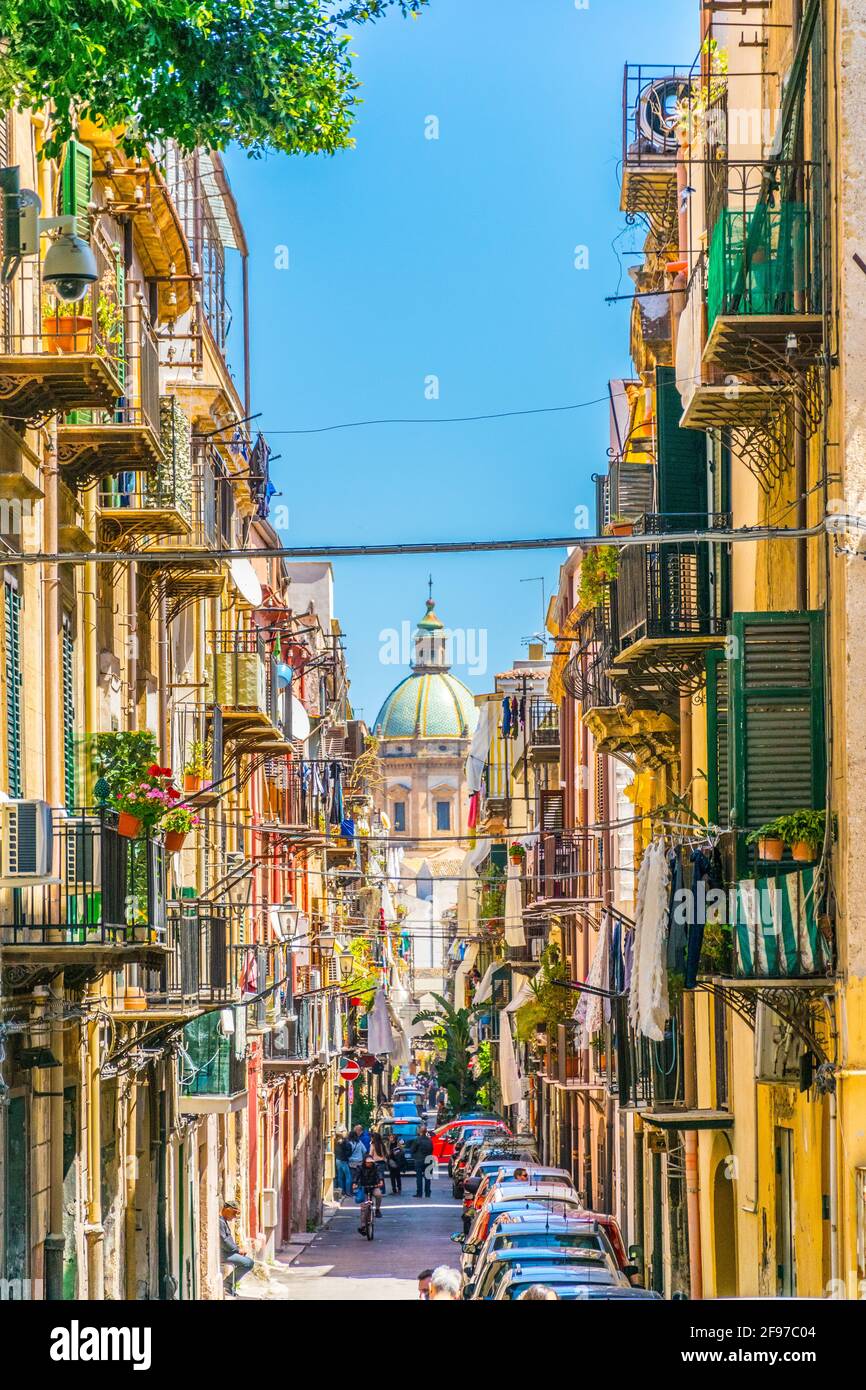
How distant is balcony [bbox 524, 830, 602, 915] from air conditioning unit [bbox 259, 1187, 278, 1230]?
277 inches

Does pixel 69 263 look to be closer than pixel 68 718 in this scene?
Yes

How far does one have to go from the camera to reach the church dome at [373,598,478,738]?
179m

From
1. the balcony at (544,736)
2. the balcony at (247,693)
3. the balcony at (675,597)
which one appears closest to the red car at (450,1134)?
the balcony at (544,736)

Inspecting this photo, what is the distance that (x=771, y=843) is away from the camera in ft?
49.3

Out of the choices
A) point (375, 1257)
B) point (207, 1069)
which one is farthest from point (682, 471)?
point (375, 1257)

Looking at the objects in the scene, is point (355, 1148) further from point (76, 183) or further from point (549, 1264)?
point (76, 183)

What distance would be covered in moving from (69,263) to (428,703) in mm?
166088

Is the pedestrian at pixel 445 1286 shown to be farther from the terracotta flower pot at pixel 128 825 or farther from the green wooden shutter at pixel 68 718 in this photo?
the green wooden shutter at pixel 68 718

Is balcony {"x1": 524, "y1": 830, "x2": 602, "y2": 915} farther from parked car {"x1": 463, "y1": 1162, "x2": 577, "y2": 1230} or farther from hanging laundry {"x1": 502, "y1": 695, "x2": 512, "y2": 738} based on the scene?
hanging laundry {"x1": 502, "y1": 695, "x2": 512, "y2": 738}

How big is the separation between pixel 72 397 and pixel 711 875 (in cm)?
608

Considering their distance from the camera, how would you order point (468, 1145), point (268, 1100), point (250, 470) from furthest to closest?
1. point (468, 1145)
2. point (268, 1100)
3. point (250, 470)
